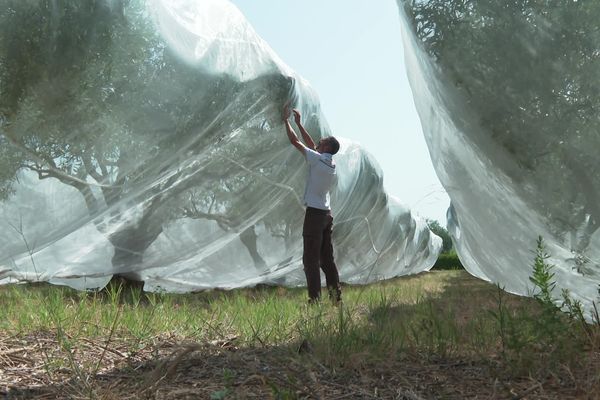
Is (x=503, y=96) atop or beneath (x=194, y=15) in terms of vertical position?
beneath

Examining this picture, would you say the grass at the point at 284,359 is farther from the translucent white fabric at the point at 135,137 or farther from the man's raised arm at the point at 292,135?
the man's raised arm at the point at 292,135

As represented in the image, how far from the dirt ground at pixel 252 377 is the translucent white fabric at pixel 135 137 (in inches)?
78.2

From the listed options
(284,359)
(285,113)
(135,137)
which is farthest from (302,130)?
(284,359)

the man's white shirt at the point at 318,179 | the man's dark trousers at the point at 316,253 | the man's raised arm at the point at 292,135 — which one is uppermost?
the man's raised arm at the point at 292,135

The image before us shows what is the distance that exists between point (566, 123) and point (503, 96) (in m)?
0.28

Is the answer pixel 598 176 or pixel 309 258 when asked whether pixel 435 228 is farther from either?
pixel 598 176

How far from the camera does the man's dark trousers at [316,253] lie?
429 cm

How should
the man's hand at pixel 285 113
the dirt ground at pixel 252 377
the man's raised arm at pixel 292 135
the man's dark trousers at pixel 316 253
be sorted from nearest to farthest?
the dirt ground at pixel 252 377 < the man's dark trousers at pixel 316 253 < the man's raised arm at pixel 292 135 < the man's hand at pixel 285 113

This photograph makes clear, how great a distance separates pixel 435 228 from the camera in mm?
28312

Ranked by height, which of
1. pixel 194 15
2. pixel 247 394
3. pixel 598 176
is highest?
pixel 194 15

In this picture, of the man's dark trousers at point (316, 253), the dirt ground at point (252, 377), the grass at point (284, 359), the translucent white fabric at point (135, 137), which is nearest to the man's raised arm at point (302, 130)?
the translucent white fabric at point (135, 137)

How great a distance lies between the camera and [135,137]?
3992mm

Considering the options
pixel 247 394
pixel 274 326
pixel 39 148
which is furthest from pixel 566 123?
pixel 39 148

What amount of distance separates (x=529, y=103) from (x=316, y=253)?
2.30 meters
